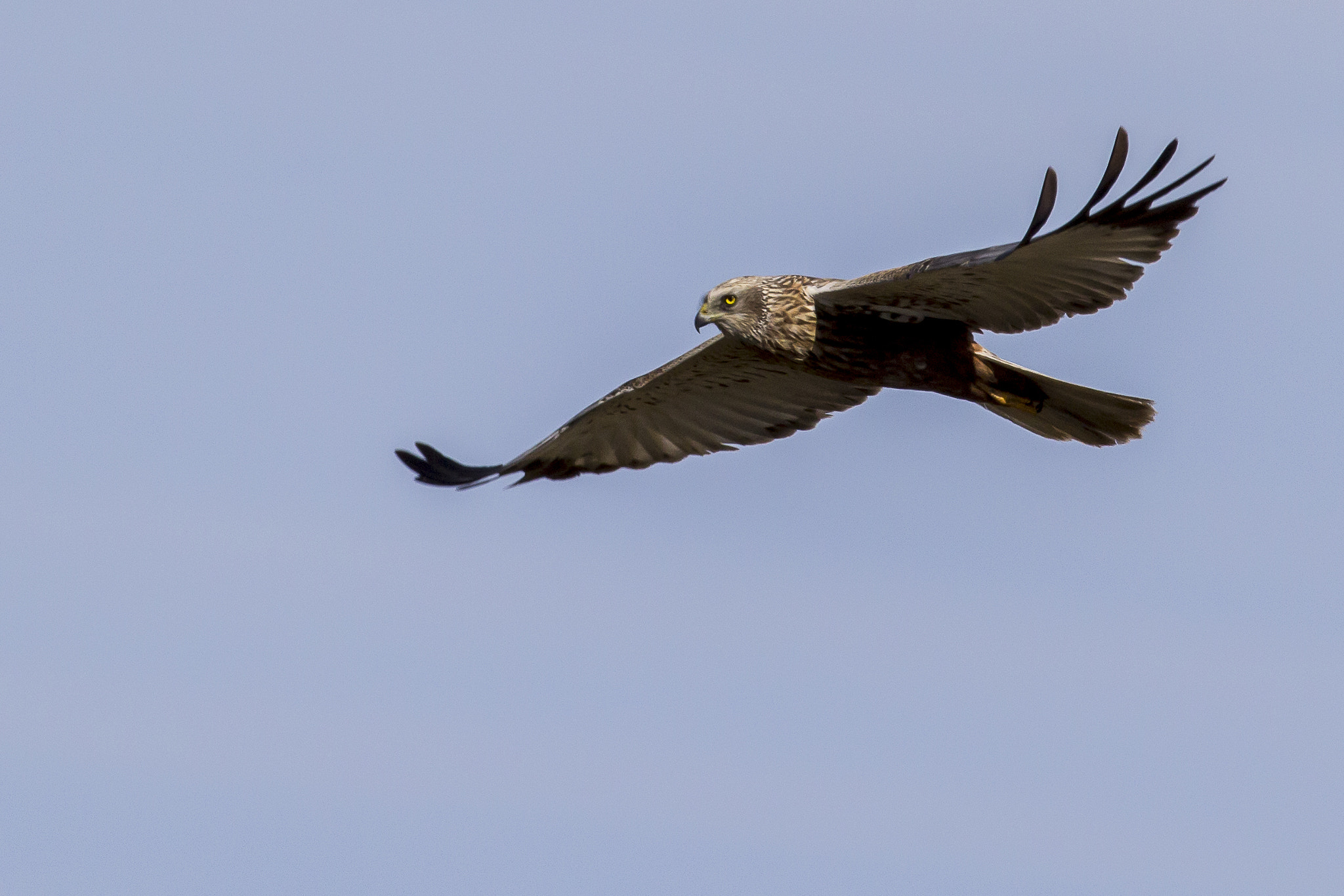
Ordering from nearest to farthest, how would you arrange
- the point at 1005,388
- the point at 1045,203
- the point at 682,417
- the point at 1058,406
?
the point at 1045,203 < the point at 1005,388 < the point at 1058,406 < the point at 682,417

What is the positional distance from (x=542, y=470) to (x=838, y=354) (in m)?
2.69

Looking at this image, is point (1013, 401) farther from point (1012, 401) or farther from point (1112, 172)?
point (1112, 172)

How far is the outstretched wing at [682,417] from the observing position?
13.1 m

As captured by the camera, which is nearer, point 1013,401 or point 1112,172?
point 1112,172

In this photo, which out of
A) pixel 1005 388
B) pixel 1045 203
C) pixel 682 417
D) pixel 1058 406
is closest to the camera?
pixel 1045 203

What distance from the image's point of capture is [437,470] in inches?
512

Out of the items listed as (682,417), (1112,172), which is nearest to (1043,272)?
(1112,172)

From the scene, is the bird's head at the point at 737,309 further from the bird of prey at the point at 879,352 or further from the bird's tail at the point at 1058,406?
the bird's tail at the point at 1058,406

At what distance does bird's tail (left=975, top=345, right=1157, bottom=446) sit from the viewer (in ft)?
40.2

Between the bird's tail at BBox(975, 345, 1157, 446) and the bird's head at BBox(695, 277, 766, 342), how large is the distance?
1.45 m

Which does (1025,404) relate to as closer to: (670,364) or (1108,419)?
(1108,419)

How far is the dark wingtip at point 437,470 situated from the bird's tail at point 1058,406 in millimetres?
3488

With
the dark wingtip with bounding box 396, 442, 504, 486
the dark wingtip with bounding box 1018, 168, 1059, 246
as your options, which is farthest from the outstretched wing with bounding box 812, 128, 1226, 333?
the dark wingtip with bounding box 396, 442, 504, 486

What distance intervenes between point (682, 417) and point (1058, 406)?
9.18 feet
